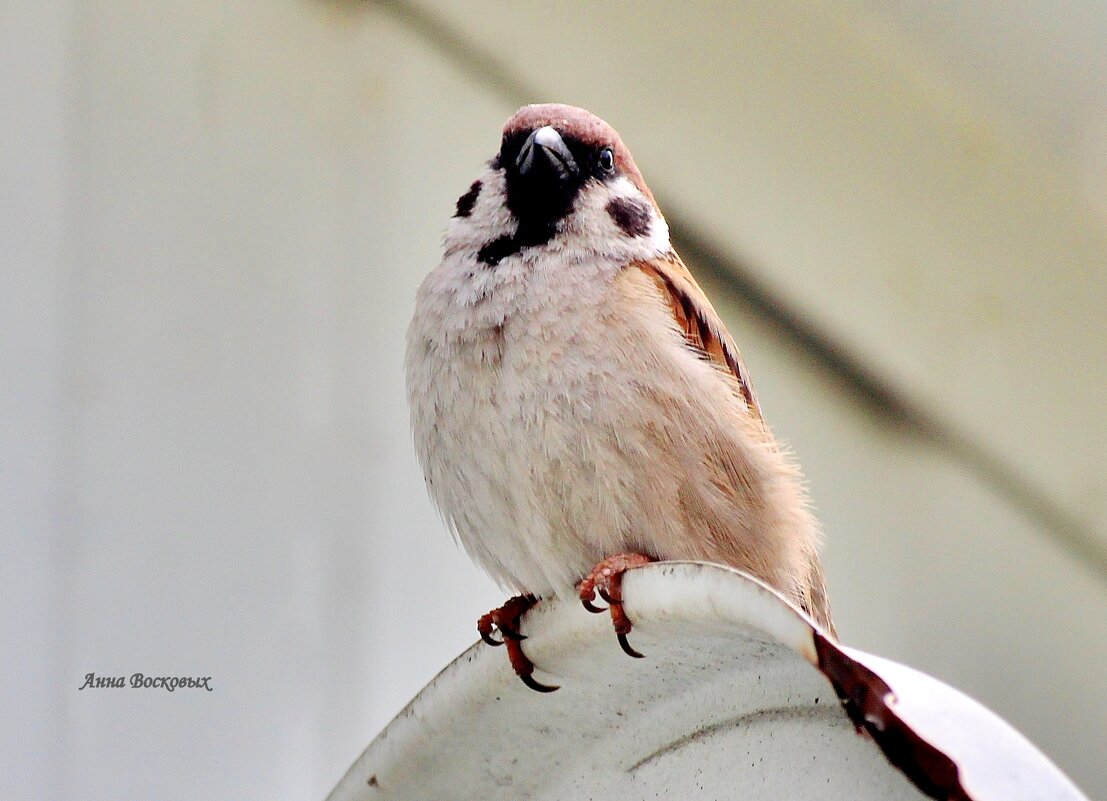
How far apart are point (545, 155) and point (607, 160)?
4.8 inches

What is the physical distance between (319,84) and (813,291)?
3.18 feet

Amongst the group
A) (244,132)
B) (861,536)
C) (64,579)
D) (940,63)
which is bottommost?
(64,579)

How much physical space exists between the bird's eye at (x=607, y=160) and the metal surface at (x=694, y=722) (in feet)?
1.91

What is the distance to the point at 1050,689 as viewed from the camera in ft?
6.79

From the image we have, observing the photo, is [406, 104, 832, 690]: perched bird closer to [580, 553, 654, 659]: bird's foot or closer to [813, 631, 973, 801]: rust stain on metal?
[580, 553, 654, 659]: bird's foot

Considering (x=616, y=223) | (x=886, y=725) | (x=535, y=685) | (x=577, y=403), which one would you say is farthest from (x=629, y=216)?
(x=886, y=725)

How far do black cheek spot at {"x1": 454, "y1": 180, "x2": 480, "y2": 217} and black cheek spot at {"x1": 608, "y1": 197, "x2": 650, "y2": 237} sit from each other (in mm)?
174

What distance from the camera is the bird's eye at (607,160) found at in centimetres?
150

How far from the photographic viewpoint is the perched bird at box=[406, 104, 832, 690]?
1254 millimetres

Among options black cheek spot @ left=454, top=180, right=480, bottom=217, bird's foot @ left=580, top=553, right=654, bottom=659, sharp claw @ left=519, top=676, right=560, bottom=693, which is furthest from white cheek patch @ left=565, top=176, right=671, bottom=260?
sharp claw @ left=519, top=676, right=560, bottom=693

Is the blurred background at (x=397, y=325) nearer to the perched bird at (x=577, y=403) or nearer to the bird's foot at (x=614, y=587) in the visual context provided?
the perched bird at (x=577, y=403)

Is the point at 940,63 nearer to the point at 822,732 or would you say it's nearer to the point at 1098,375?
the point at 1098,375

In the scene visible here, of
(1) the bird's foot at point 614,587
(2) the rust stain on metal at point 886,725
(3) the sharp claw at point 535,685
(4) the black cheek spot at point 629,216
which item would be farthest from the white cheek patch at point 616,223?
(2) the rust stain on metal at point 886,725

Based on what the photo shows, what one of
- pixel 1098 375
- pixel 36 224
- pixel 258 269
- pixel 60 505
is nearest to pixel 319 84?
pixel 258 269
